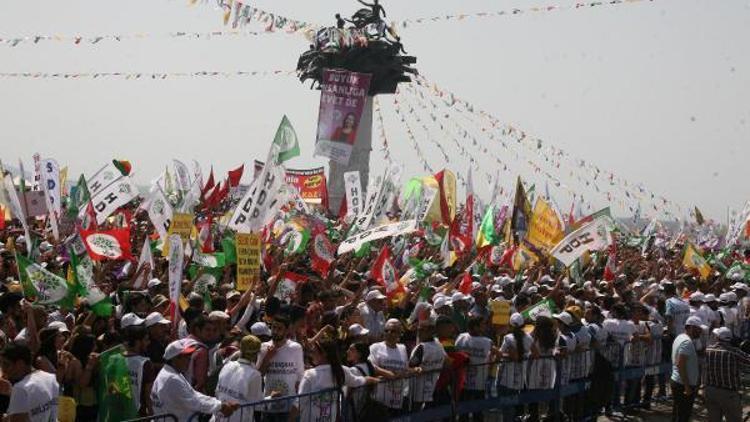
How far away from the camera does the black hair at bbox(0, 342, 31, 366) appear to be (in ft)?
19.6

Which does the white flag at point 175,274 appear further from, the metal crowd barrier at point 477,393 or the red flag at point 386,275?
the red flag at point 386,275

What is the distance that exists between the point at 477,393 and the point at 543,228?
296 inches

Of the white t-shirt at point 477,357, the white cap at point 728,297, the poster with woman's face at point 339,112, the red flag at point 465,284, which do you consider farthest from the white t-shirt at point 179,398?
the poster with woman's face at point 339,112

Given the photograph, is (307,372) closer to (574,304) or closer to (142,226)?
(574,304)

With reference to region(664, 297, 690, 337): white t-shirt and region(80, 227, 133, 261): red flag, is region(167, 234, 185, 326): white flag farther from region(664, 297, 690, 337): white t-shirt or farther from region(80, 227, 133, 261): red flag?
region(664, 297, 690, 337): white t-shirt

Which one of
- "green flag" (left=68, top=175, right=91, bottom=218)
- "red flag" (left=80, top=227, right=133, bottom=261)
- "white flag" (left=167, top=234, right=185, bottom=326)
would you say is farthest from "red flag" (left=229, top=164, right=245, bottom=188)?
"white flag" (left=167, top=234, right=185, bottom=326)

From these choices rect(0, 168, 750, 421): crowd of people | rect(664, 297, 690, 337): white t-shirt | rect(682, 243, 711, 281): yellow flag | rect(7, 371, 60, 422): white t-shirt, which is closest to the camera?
rect(7, 371, 60, 422): white t-shirt

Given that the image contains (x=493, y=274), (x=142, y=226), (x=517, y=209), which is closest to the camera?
(x=493, y=274)

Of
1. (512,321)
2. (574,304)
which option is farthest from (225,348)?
(574,304)

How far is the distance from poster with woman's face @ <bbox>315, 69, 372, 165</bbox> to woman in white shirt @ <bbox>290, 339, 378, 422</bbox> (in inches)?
1140

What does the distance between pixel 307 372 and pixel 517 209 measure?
39.7 feet

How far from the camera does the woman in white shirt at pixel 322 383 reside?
748 cm

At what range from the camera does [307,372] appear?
296 inches

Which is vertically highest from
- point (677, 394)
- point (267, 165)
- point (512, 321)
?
point (267, 165)
